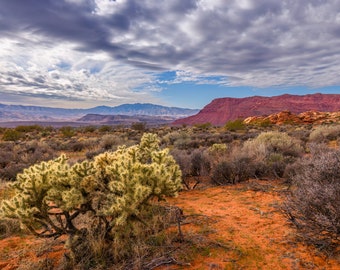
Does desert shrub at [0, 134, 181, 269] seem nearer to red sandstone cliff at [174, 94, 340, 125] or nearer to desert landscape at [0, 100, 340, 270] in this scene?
desert landscape at [0, 100, 340, 270]

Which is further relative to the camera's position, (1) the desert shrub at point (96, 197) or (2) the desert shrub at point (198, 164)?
(2) the desert shrub at point (198, 164)

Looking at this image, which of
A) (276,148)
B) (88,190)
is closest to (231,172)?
(276,148)

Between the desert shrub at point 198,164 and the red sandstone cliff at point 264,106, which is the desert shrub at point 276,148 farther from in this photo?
the red sandstone cliff at point 264,106

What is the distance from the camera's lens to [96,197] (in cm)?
364

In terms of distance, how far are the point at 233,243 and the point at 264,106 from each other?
14570 centimetres

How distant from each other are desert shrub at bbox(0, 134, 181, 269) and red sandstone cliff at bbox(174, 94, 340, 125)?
120968 millimetres

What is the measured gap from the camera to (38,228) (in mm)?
5156

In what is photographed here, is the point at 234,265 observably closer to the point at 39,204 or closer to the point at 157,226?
the point at 157,226

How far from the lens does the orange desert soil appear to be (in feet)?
11.6

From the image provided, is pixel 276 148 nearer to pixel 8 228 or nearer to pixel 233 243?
pixel 233 243

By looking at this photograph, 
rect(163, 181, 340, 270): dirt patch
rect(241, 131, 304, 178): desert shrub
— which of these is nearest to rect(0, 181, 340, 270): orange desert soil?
rect(163, 181, 340, 270): dirt patch

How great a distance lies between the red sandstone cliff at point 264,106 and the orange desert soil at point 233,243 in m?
119

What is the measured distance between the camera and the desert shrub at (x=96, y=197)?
10.5 feet

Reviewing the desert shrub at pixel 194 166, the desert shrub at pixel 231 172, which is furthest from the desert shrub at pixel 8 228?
the desert shrub at pixel 231 172
